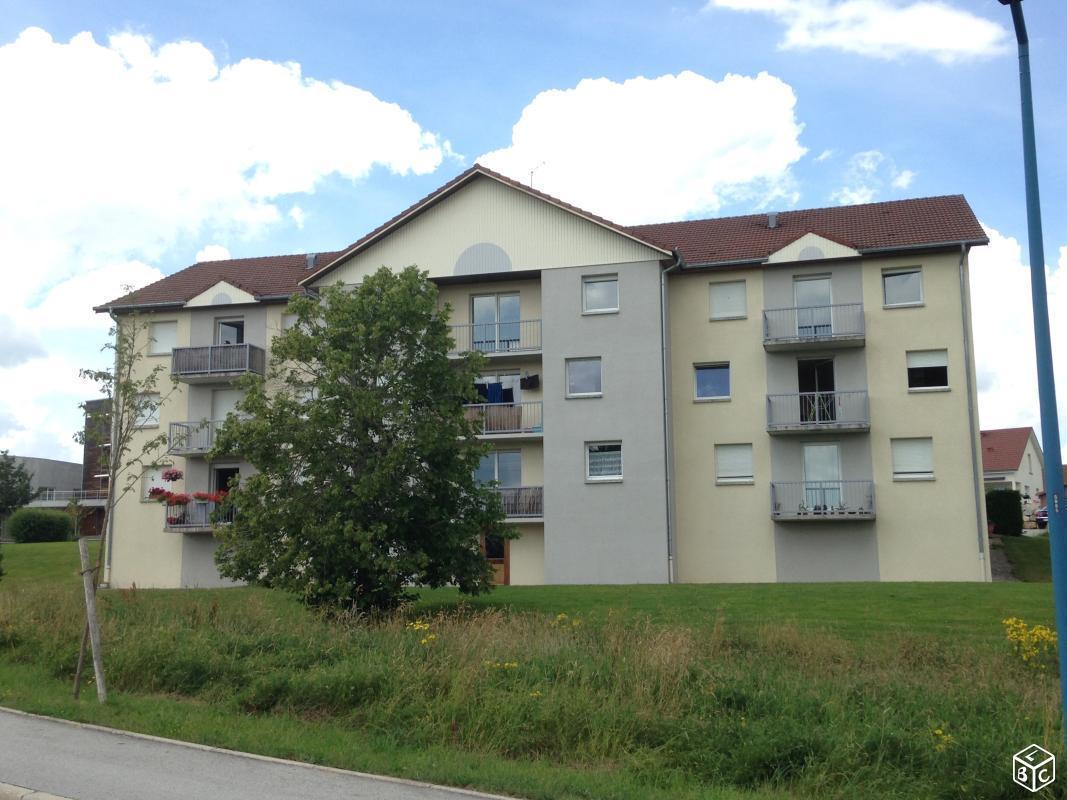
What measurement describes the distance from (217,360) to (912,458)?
22475 mm

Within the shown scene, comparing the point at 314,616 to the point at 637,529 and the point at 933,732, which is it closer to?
the point at 933,732

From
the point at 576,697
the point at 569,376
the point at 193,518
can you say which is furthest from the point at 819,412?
the point at 576,697

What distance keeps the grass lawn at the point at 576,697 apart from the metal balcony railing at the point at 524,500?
46.3 feet

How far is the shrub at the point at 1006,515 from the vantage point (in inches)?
1428

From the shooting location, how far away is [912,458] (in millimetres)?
28891

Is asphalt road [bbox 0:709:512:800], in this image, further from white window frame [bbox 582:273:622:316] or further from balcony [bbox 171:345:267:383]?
balcony [bbox 171:345:267:383]

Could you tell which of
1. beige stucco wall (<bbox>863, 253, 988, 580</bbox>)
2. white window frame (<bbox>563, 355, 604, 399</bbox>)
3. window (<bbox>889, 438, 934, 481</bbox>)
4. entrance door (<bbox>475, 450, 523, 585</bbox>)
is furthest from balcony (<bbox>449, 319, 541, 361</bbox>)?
window (<bbox>889, 438, 934, 481</bbox>)

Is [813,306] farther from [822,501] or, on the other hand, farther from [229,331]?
[229,331]

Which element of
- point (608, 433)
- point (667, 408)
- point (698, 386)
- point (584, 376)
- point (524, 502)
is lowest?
point (524, 502)

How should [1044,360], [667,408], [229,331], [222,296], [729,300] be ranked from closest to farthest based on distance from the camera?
1. [1044,360]
2. [667,408]
3. [729,300]
4. [222,296]
5. [229,331]

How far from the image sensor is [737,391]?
1197 inches

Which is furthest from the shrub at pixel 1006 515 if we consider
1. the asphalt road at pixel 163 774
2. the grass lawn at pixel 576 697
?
the asphalt road at pixel 163 774

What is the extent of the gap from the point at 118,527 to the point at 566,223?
1876 centimetres

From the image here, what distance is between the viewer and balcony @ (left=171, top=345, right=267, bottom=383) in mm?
34250
